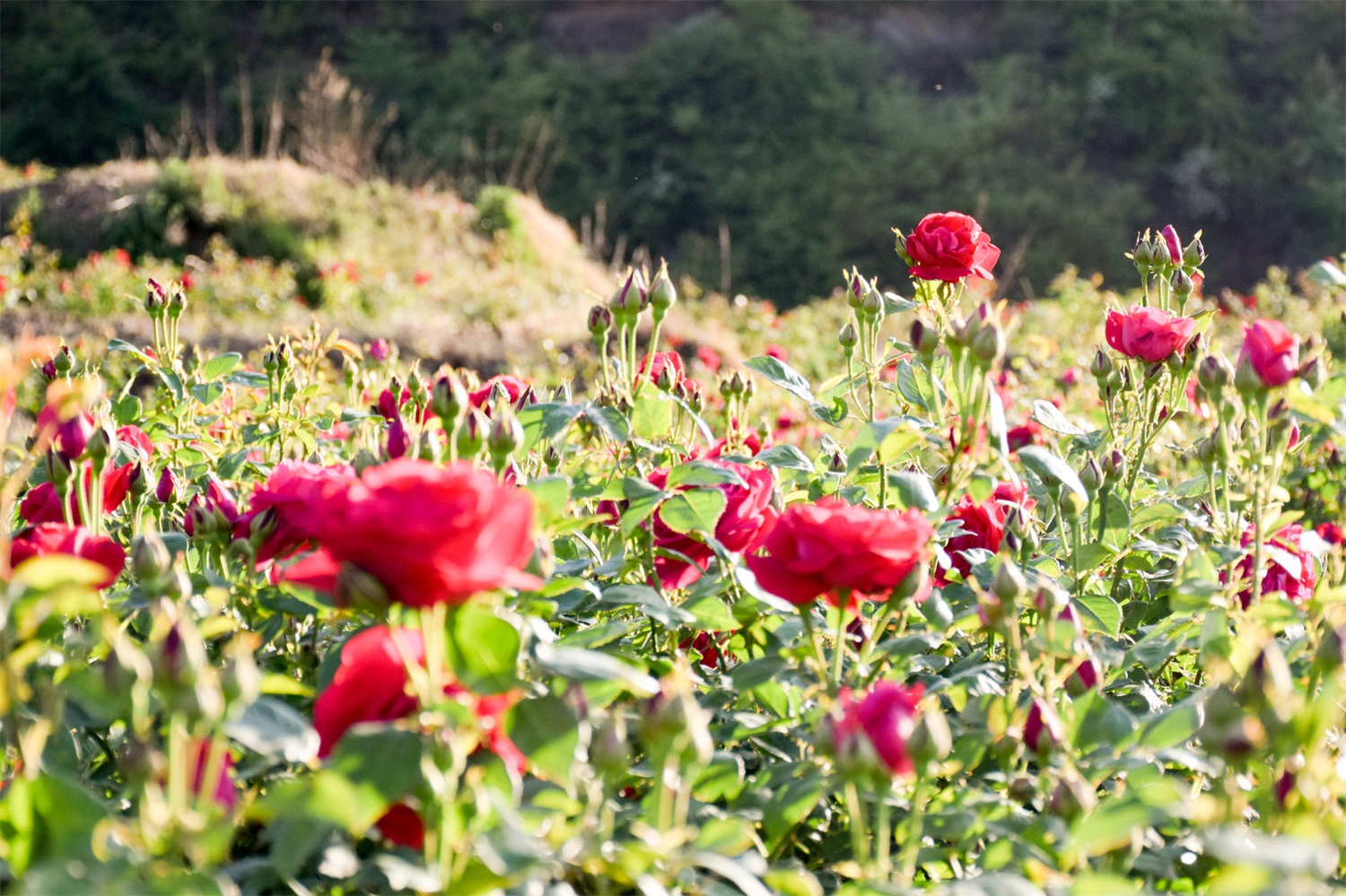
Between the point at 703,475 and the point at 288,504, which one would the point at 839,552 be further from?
the point at 288,504

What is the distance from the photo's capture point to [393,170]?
10.3 m

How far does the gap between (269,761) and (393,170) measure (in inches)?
406

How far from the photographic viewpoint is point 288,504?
0.63 m

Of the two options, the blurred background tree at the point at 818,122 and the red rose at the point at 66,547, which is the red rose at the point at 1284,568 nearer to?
the red rose at the point at 66,547

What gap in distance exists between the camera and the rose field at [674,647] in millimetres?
430

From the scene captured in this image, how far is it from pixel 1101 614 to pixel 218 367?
29.1 inches

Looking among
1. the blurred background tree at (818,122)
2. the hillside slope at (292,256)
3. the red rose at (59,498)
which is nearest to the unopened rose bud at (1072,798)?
the red rose at (59,498)

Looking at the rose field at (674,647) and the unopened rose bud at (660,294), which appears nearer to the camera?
the rose field at (674,647)

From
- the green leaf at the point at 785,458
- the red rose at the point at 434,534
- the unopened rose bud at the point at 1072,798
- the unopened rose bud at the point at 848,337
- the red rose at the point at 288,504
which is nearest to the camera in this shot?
the red rose at the point at 434,534

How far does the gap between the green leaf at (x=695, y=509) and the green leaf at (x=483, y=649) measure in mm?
225

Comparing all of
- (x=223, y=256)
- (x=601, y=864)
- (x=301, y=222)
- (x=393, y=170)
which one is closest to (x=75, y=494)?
(x=601, y=864)

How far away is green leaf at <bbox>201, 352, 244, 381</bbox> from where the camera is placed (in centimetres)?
101

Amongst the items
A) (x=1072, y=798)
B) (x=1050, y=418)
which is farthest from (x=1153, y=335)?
(x=1072, y=798)

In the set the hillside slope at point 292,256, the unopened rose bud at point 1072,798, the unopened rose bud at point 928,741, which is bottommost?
the hillside slope at point 292,256
